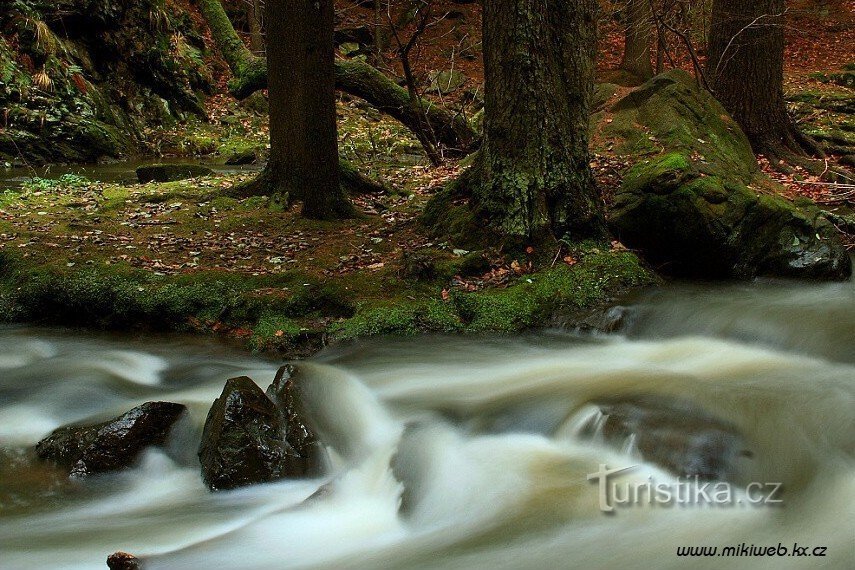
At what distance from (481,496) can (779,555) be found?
142cm

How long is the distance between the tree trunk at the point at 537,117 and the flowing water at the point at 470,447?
3.24ft

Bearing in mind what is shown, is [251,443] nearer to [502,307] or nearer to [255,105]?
[502,307]

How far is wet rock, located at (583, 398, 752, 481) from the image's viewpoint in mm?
3762

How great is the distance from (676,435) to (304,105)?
16.4 ft

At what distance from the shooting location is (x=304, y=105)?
7.39 meters

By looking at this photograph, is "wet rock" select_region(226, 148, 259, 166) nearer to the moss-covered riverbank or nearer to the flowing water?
the moss-covered riverbank

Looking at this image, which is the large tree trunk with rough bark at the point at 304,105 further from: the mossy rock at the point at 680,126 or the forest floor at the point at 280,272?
the mossy rock at the point at 680,126

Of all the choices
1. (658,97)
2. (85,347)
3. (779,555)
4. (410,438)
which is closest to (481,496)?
(410,438)

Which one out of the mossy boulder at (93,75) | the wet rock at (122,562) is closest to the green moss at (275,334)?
the wet rock at (122,562)

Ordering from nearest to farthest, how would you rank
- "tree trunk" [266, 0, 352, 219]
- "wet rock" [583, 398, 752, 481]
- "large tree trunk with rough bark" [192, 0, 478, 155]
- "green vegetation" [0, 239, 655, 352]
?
"wet rock" [583, 398, 752, 481], "green vegetation" [0, 239, 655, 352], "tree trunk" [266, 0, 352, 219], "large tree trunk with rough bark" [192, 0, 478, 155]

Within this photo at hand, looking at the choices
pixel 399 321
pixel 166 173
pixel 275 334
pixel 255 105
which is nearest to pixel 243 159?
pixel 166 173

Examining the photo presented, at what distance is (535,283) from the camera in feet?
19.1

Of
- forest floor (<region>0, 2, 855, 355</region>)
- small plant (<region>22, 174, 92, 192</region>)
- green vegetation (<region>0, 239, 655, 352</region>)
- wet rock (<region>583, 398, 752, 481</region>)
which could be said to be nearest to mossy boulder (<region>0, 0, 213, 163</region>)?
small plant (<region>22, 174, 92, 192</region>)

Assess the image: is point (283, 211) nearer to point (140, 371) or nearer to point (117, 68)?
point (140, 371)
